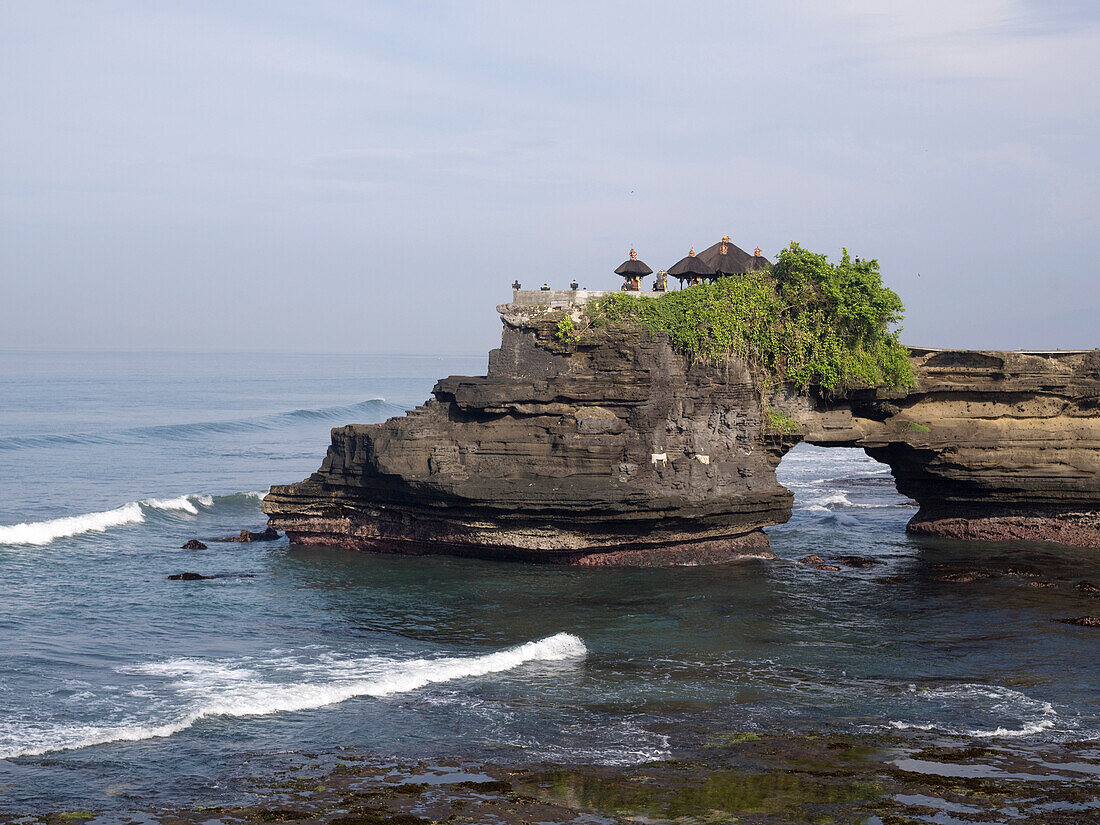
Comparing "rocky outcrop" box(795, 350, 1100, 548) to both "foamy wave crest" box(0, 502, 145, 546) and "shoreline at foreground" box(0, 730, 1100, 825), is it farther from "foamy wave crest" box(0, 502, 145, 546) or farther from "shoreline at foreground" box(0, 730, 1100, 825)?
"foamy wave crest" box(0, 502, 145, 546)

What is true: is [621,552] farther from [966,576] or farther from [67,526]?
[67,526]

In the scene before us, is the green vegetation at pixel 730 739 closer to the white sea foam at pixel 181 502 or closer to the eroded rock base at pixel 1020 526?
the eroded rock base at pixel 1020 526

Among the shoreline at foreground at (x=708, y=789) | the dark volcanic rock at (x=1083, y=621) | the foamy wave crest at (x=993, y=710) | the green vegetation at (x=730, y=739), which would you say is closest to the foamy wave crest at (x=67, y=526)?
the shoreline at foreground at (x=708, y=789)

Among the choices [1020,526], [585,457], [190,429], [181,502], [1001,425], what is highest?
[1001,425]

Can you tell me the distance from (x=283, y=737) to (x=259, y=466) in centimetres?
3867

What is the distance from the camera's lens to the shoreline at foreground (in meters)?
13.1

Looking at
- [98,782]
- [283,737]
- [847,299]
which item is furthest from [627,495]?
[98,782]

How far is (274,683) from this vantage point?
61.8ft

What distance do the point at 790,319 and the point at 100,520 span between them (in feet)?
84.3

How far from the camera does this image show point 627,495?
26969 millimetres

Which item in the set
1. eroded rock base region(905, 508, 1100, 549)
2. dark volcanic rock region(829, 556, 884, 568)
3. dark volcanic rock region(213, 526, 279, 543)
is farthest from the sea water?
dark volcanic rock region(213, 526, 279, 543)

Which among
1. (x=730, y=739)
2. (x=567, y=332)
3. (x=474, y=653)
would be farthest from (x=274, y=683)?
(x=567, y=332)

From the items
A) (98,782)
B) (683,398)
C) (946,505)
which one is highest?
(683,398)

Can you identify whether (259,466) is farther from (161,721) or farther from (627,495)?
(161,721)
